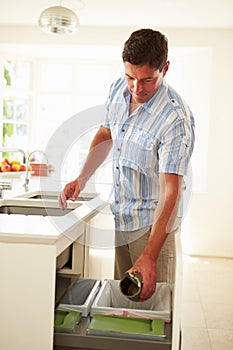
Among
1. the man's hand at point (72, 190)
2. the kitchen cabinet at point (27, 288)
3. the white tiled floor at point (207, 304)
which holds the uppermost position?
the man's hand at point (72, 190)

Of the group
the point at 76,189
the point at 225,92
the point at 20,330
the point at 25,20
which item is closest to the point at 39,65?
the point at 25,20

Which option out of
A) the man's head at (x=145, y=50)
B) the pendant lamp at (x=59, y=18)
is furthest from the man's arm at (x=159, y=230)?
Answer: the pendant lamp at (x=59, y=18)

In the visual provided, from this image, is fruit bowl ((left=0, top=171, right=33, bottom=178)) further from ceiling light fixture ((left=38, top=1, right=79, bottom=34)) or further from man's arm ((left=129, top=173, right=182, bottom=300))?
man's arm ((left=129, top=173, right=182, bottom=300))

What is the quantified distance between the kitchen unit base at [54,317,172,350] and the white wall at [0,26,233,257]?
370 cm

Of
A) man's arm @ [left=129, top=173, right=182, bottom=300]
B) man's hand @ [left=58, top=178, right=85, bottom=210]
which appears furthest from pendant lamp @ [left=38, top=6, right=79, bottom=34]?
man's arm @ [left=129, top=173, right=182, bottom=300]

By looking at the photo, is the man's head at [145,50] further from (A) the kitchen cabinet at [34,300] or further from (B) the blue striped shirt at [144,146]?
(A) the kitchen cabinet at [34,300]

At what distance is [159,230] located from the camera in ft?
4.47

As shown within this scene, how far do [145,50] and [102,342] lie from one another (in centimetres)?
→ 81

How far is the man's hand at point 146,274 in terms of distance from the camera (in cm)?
125

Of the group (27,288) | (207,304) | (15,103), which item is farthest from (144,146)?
(15,103)

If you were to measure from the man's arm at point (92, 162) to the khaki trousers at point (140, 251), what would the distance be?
0.23 metres

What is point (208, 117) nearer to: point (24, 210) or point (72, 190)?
point (24, 210)

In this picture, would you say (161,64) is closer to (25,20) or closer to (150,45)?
(150,45)

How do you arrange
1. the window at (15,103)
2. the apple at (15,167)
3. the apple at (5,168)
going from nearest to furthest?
the apple at (5,168)
the apple at (15,167)
the window at (15,103)
